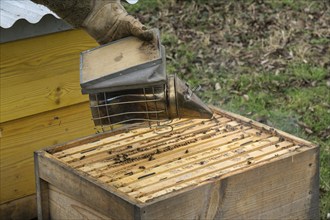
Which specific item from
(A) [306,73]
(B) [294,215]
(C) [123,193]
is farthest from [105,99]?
(A) [306,73]

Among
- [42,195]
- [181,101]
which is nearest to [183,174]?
[181,101]

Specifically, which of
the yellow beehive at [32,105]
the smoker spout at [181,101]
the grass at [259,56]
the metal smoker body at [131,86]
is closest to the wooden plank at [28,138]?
the yellow beehive at [32,105]

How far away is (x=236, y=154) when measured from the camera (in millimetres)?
3059

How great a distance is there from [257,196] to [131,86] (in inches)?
29.3

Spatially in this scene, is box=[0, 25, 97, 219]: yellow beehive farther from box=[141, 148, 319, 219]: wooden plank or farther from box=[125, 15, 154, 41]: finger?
box=[141, 148, 319, 219]: wooden plank

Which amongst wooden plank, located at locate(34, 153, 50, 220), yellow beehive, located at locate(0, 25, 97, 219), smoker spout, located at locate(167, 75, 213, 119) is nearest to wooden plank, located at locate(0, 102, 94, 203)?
yellow beehive, located at locate(0, 25, 97, 219)

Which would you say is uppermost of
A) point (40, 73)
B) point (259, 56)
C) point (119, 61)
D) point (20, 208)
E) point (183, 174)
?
point (119, 61)

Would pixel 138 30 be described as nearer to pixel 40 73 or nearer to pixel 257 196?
pixel 257 196

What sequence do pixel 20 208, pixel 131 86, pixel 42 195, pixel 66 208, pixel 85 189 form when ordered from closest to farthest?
1. pixel 131 86
2. pixel 85 189
3. pixel 66 208
4. pixel 42 195
5. pixel 20 208

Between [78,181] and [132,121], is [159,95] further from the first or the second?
[78,181]

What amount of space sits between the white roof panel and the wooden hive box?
0.63 metres

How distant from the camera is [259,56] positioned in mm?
6062

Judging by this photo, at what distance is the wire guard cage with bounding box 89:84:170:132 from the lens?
2.71 metres

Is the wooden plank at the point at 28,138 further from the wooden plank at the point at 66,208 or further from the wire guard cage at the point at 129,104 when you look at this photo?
the wire guard cage at the point at 129,104
